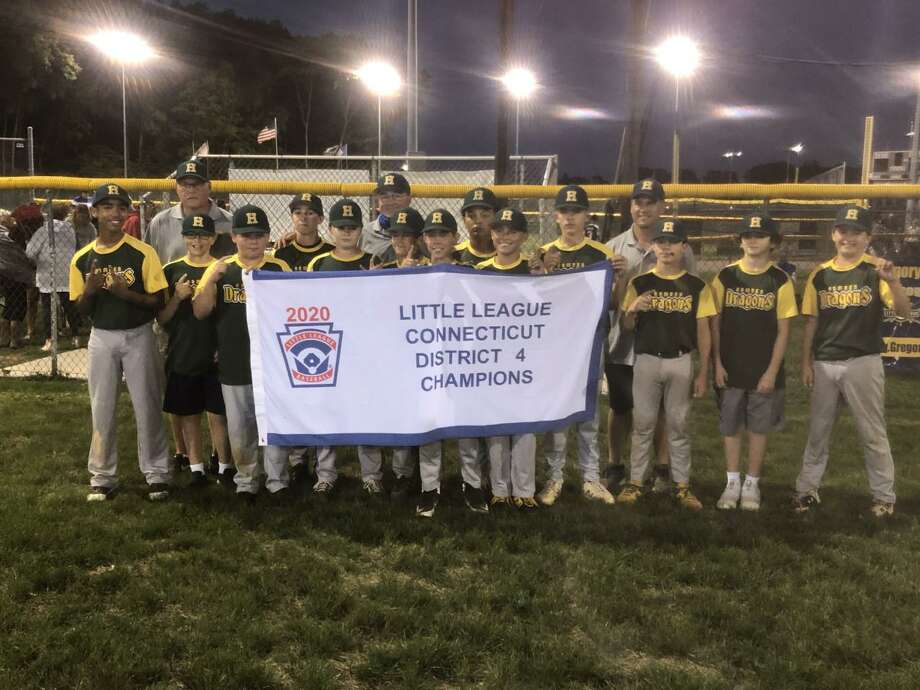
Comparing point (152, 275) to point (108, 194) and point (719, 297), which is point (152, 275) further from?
point (719, 297)

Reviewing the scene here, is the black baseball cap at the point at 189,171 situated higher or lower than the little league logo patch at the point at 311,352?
higher

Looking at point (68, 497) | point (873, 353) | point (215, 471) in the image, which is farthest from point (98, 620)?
point (873, 353)

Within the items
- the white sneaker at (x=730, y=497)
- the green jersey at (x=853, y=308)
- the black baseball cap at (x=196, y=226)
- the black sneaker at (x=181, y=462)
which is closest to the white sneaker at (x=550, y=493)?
the white sneaker at (x=730, y=497)

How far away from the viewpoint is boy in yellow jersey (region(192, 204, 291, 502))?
4.96 meters

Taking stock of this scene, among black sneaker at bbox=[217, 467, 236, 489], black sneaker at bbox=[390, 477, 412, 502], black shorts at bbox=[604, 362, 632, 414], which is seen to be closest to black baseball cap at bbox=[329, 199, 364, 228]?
black sneaker at bbox=[390, 477, 412, 502]

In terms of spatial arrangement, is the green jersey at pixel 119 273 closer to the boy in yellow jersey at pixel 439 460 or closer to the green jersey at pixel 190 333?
the green jersey at pixel 190 333

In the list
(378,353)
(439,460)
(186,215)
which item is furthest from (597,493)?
(186,215)

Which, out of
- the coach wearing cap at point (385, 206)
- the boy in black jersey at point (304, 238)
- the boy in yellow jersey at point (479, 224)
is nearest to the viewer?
the boy in yellow jersey at point (479, 224)

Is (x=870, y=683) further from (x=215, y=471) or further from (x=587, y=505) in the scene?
(x=215, y=471)

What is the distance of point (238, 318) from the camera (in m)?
5.02

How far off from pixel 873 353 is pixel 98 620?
4785 mm

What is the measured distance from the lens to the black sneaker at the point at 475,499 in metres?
5.05

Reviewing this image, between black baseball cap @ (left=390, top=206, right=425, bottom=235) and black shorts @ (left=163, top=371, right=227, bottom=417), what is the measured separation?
1.65 m

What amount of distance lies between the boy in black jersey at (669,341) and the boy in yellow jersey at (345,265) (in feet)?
→ 5.74
